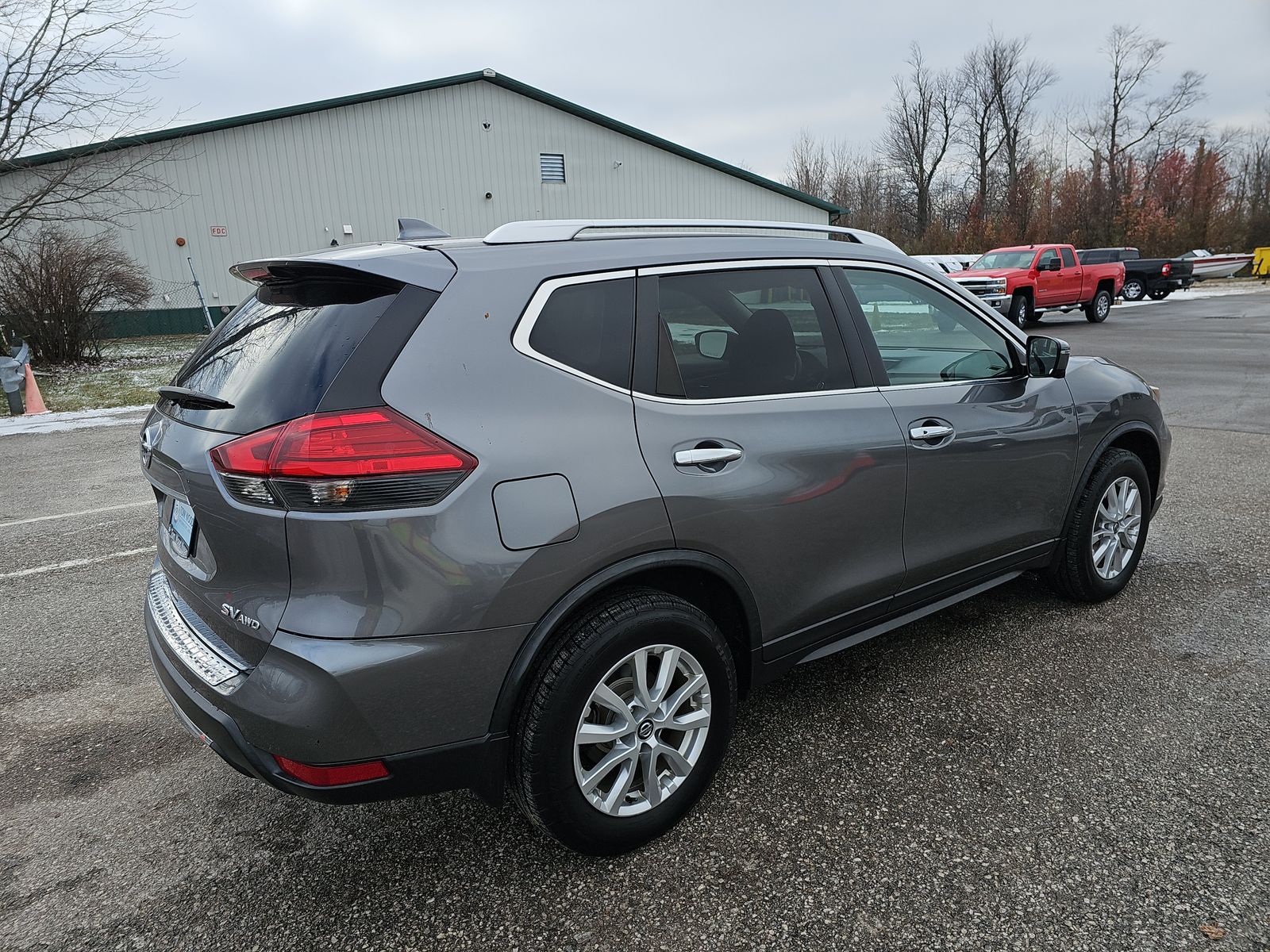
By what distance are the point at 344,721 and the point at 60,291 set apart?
1713 cm

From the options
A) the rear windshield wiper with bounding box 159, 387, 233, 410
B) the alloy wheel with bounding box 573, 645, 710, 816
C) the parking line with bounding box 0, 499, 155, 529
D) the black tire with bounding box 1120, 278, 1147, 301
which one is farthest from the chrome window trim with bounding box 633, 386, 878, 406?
the black tire with bounding box 1120, 278, 1147, 301

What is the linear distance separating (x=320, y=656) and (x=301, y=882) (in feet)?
2.84

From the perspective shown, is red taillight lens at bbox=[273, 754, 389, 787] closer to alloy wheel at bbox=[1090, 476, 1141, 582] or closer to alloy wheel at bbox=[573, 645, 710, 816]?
alloy wheel at bbox=[573, 645, 710, 816]

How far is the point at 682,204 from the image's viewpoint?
29.0 m

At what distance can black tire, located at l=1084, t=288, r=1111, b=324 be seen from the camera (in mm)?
22234

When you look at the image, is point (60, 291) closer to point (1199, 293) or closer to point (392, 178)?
point (392, 178)

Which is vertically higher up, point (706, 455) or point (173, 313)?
point (173, 313)

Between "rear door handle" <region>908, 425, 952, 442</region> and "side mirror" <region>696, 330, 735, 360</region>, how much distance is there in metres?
0.80

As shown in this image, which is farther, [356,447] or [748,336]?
[748,336]

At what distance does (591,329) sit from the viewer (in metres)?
2.29

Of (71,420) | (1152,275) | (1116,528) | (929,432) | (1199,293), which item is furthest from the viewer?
(1199,293)

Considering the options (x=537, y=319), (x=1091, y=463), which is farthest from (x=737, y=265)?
(x=1091, y=463)

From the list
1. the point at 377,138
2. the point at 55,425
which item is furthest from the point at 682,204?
the point at 55,425

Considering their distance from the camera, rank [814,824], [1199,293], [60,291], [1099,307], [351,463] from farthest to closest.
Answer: [1199,293]
[1099,307]
[60,291]
[814,824]
[351,463]
